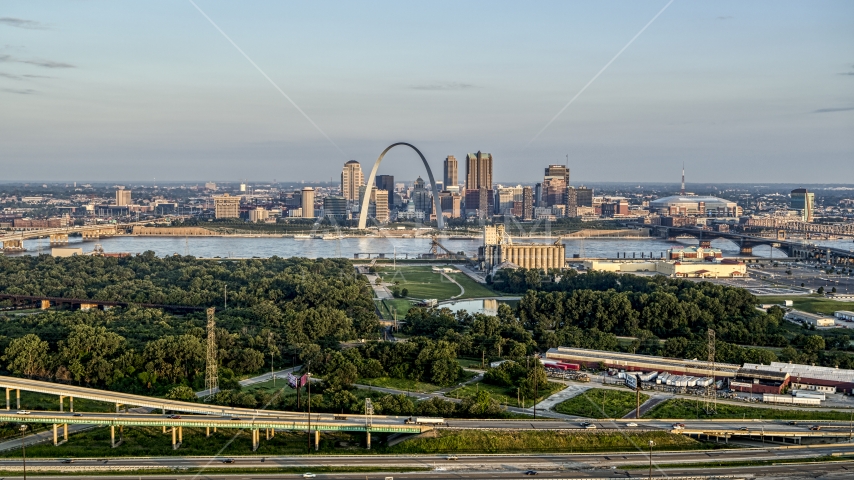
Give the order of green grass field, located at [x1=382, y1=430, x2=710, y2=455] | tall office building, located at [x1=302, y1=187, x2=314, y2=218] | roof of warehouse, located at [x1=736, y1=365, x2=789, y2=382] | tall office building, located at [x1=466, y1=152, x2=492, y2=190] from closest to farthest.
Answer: green grass field, located at [x1=382, y1=430, x2=710, y2=455], roof of warehouse, located at [x1=736, y1=365, x2=789, y2=382], tall office building, located at [x1=302, y1=187, x2=314, y2=218], tall office building, located at [x1=466, y1=152, x2=492, y2=190]

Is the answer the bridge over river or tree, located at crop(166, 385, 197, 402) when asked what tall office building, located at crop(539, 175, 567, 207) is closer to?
the bridge over river

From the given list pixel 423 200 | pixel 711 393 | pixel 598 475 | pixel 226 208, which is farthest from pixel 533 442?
pixel 423 200

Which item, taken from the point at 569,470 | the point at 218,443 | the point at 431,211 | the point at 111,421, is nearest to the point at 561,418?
the point at 569,470

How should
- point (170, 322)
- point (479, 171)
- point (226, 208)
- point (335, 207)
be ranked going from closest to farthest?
point (170, 322), point (226, 208), point (335, 207), point (479, 171)

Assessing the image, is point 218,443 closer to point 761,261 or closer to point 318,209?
point 761,261

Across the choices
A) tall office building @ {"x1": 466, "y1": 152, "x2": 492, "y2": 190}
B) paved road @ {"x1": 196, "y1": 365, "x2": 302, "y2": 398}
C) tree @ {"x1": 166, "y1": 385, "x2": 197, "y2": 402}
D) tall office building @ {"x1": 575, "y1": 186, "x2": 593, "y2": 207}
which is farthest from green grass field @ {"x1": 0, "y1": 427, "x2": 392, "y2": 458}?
tall office building @ {"x1": 466, "y1": 152, "x2": 492, "y2": 190}

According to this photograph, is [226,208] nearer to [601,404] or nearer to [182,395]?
[182,395]

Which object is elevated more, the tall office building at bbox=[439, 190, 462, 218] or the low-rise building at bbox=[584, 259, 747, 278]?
the tall office building at bbox=[439, 190, 462, 218]
